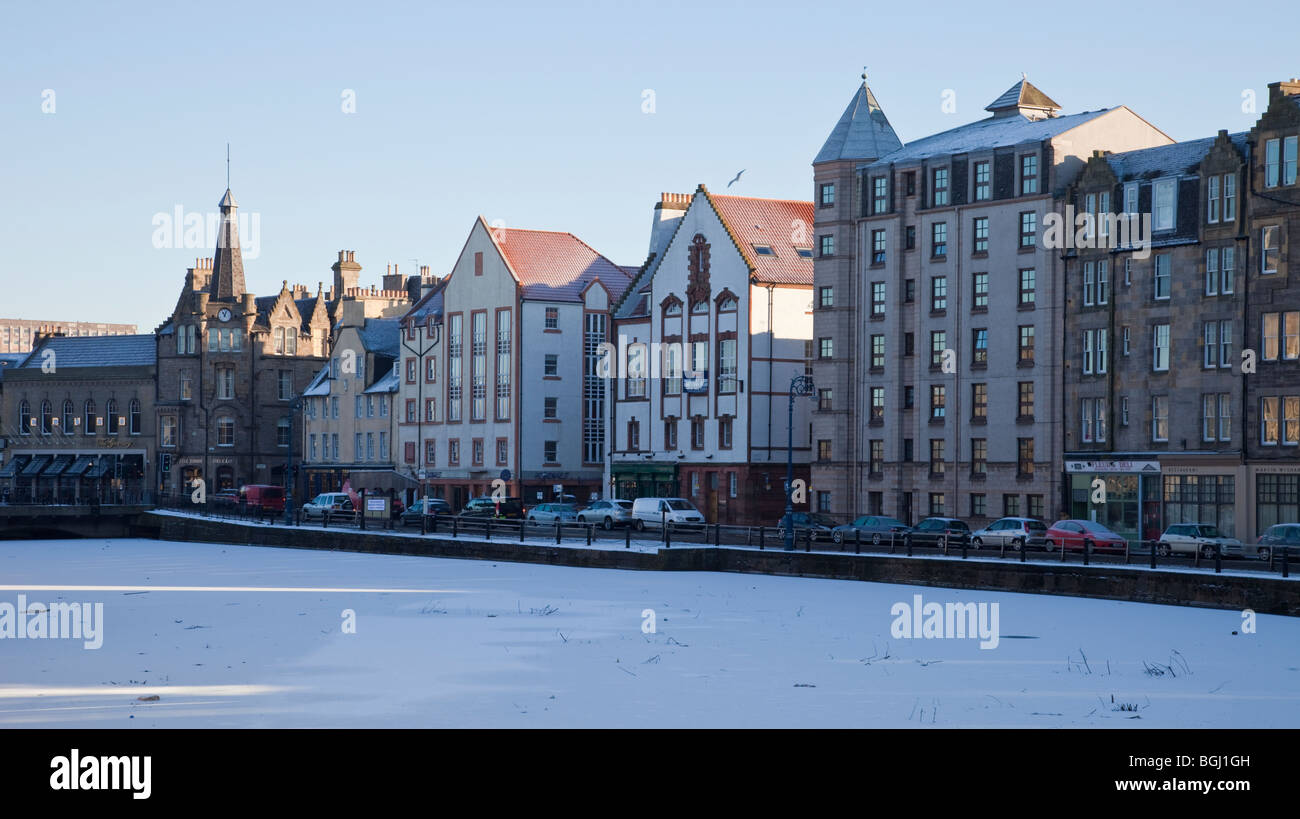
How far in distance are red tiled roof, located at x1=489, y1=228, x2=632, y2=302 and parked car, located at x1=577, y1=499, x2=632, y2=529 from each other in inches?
916

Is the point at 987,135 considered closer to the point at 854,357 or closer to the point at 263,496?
the point at 854,357

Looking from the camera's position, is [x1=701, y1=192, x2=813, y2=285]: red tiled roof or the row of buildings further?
[x1=701, y1=192, x2=813, y2=285]: red tiled roof

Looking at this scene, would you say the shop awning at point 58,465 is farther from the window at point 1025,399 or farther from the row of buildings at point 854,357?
the window at point 1025,399

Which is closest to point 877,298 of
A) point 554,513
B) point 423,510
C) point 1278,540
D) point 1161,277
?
point 1161,277

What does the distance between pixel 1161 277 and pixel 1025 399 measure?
8.77 meters

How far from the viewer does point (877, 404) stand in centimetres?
8400

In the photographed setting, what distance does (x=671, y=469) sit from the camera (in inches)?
3703

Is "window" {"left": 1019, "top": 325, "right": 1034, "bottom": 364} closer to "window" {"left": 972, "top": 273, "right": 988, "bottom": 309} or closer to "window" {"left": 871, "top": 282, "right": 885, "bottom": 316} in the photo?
"window" {"left": 972, "top": 273, "right": 988, "bottom": 309}

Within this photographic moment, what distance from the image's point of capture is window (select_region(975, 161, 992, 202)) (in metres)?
78.5

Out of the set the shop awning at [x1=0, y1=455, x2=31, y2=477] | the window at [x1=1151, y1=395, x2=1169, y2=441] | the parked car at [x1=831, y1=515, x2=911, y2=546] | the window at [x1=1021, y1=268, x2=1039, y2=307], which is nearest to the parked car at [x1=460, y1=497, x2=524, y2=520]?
the parked car at [x1=831, y1=515, x2=911, y2=546]

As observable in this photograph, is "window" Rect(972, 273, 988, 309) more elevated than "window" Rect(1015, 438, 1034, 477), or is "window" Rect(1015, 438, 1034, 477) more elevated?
"window" Rect(972, 273, 988, 309)

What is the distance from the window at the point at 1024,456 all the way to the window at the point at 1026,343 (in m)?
3.40

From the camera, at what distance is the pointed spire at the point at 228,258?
423 ft
